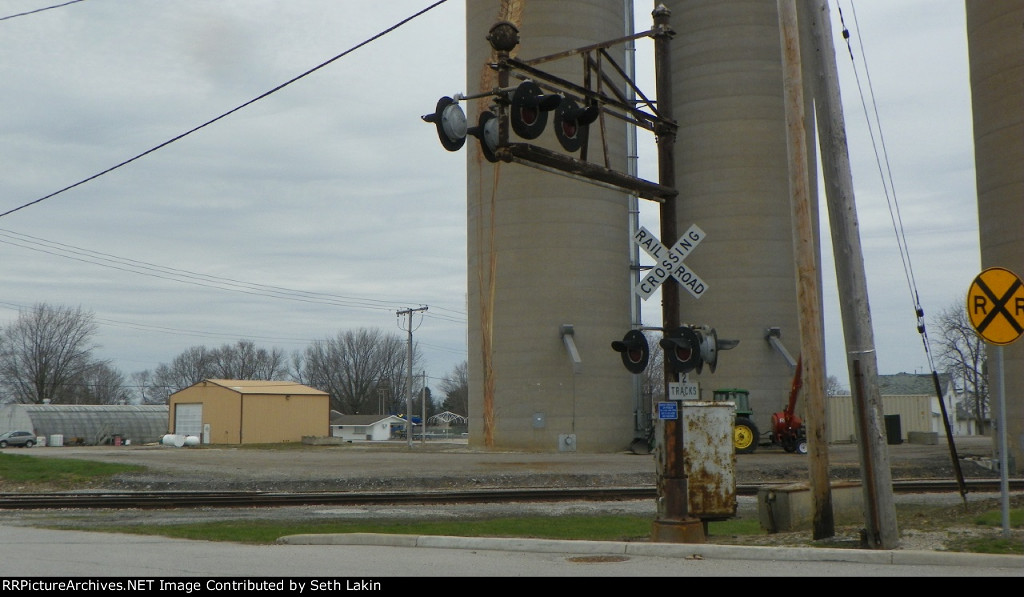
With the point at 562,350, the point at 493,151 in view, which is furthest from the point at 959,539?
the point at 562,350

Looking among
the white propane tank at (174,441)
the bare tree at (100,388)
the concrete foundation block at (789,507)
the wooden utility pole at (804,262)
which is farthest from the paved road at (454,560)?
the bare tree at (100,388)

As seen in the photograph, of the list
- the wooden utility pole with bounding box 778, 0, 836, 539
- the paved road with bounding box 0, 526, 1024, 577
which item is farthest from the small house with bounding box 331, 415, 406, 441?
the wooden utility pole with bounding box 778, 0, 836, 539

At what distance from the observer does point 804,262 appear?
14.0 metres

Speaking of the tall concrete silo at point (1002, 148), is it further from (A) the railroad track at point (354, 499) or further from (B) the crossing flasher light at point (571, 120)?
(B) the crossing flasher light at point (571, 120)

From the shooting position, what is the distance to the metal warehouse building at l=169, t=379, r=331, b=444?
72.7 metres

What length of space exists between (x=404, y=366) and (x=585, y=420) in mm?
105901

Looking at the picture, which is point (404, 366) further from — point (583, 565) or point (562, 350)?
point (583, 565)

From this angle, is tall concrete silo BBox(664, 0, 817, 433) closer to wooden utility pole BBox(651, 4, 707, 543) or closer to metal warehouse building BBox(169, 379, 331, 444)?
wooden utility pole BBox(651, 4, 707, 543)

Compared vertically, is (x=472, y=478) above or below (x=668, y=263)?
below

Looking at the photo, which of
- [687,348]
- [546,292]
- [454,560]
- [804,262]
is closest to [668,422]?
[687,348]

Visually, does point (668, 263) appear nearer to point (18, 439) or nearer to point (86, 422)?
point (18, 439)

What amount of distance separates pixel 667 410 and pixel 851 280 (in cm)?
304

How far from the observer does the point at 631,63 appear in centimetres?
5103
